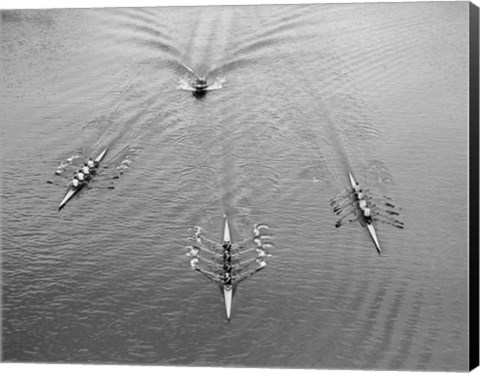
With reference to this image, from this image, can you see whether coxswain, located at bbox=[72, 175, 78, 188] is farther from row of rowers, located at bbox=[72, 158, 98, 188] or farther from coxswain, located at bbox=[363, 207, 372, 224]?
coxswain, located at bbox=[363, 207, 372, 224]

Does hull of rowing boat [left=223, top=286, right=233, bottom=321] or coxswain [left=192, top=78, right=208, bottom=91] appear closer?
hull of rowing boat [left=223, top=286, right=233, bottom=321]

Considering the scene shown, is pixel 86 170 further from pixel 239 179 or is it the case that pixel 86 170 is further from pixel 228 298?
pixel 228 298

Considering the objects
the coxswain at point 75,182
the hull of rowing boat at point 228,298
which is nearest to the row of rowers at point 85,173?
the coxswain at point 75,182

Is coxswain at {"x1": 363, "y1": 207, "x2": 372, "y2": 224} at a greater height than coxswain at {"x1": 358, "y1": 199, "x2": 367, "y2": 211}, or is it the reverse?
coxswain at {"x1": 358, "y1": 199, "x2": 367, "y2": 211}

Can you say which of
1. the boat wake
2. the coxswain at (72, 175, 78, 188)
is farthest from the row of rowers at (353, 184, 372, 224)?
the coxswain at (72, 175, 78, 188)

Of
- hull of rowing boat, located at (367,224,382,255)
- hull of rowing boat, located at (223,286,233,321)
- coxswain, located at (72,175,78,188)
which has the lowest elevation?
hull of rowing boat, located at (223,286,233,321)

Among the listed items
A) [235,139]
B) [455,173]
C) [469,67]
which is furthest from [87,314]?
[469,67]

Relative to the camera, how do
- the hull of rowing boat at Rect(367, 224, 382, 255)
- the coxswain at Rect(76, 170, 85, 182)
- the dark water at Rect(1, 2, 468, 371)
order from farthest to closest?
the coxswain at Rect(76, 170, 85, 182), the hull of rowing boat at Rect(367, 224, 382, 255), the dark water at Rect(1, 2, 468, 371)
